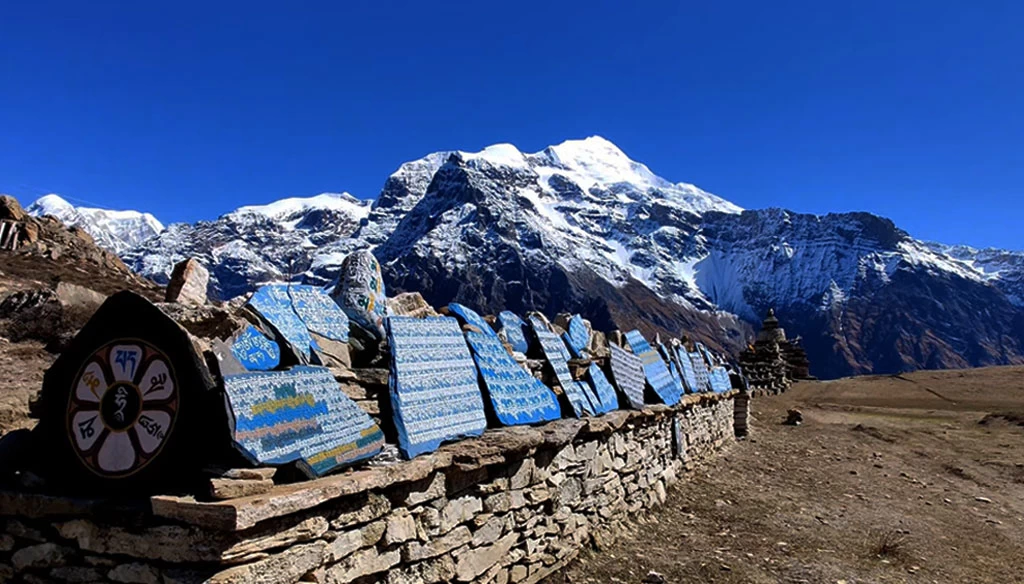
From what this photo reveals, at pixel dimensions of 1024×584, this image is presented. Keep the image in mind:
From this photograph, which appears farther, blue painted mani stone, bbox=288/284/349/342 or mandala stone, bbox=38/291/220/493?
blue painted mani stone, bbox=288/284/349/342

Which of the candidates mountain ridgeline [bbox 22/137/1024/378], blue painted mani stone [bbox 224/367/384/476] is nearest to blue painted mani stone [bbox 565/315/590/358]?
blue painted mani stone [bbox 224/367/384/476]

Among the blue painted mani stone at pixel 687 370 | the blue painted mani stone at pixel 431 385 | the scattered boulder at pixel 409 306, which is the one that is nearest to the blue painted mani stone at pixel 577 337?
the scattered boulder at pixel 409 306

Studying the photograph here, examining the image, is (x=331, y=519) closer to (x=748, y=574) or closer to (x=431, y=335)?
(x=431, y=335)

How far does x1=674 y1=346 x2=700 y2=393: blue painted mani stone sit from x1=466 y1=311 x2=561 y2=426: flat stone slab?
Result: 620 cm

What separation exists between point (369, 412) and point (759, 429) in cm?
1588

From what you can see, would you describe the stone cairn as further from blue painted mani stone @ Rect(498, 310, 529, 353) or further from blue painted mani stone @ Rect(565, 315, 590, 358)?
blue painted mani stone @ Rect(498, 310, 529, 353)

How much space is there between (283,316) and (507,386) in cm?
248

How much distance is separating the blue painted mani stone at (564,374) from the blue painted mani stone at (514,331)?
0.57 ft

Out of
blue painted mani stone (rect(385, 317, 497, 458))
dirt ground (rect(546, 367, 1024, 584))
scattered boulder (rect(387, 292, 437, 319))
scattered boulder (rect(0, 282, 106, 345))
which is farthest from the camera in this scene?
scattered boulder (rect(0, 282, 106, 345))

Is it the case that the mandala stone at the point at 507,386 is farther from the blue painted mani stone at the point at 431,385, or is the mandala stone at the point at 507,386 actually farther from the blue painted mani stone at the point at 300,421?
the blue painted mani stone at the point at 300,421

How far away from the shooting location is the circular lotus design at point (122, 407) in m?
3.38

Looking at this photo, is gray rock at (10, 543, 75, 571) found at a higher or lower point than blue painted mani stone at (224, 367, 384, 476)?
lower

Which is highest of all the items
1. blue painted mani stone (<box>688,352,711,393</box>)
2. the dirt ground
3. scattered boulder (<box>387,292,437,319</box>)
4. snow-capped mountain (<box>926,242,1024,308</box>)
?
snow-capped mountain (<box>926,242,1024,308</box>)

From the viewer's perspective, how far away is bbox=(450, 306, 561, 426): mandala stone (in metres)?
5.73
